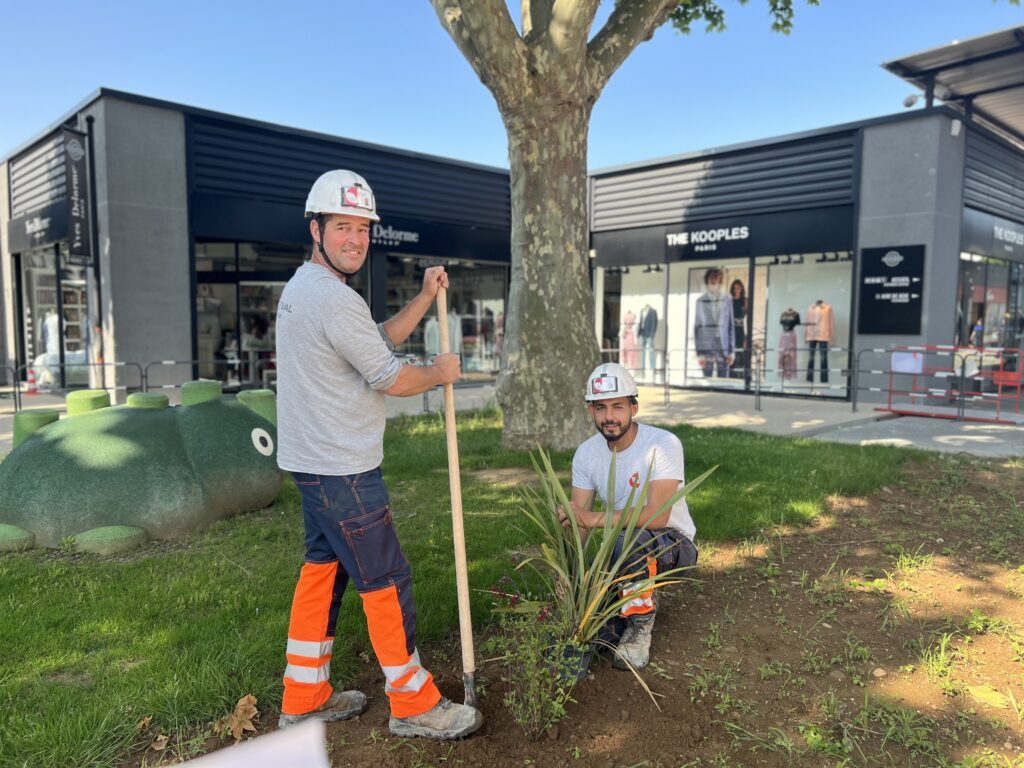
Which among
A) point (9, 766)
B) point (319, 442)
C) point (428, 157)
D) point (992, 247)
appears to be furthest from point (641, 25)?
point (992, 247)

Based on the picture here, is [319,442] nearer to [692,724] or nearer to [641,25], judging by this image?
[692,724]

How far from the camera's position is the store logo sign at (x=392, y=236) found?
15.4 meters

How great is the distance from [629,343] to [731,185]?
14.7 feet

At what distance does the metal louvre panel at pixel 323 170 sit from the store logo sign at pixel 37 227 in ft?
12.1

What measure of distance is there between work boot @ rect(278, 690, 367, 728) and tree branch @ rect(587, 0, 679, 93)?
20.7ft

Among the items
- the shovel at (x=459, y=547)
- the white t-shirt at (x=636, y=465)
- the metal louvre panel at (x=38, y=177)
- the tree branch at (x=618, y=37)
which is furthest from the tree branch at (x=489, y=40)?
the metal louvre panel at (x=38, y=177)

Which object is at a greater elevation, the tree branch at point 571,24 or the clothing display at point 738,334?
the tree branch at point 571,24

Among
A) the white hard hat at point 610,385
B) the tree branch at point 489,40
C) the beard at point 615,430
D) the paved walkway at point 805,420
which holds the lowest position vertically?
the paved walkway at point 805,420

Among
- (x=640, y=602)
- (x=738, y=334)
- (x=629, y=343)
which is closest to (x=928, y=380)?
(x=738, y=334)

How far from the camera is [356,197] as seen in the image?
8.70ft

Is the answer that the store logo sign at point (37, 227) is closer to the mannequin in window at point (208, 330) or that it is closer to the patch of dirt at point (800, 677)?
the mannequin in window at point (208, 330)

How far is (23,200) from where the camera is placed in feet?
51.9

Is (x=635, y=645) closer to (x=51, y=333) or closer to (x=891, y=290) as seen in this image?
(x=891, y=290)

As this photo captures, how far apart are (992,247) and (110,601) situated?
1657 cm
